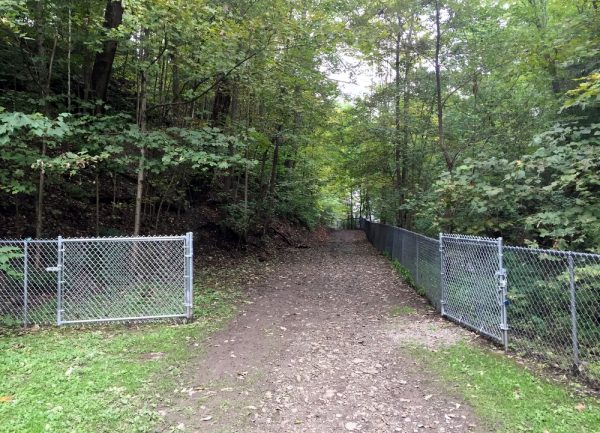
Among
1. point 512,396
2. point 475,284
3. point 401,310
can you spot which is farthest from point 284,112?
point 512,396

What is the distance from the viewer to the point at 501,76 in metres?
9.92

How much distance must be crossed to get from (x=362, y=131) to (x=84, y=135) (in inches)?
388

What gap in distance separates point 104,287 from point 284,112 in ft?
27.2

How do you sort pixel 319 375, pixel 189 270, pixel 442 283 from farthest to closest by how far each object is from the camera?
pixel 442 283, pixel 189 270, pixel 319 375

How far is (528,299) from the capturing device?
5.71 m

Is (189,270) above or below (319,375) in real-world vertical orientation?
above

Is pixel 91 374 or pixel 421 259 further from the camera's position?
pixel 421 259

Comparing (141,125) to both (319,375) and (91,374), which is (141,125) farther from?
(319,375)

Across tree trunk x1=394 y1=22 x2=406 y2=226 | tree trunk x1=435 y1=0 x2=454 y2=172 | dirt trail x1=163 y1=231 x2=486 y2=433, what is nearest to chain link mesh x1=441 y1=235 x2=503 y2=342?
dirt trail x1=163 y1=231 x2=486 y2=433

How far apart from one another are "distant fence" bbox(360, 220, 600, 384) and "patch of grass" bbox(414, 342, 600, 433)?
18.5 inches

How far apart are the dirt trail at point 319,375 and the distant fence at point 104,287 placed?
1.20 m

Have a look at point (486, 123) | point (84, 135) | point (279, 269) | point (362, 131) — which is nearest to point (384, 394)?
point (84, 135)

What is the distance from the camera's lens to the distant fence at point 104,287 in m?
6.07

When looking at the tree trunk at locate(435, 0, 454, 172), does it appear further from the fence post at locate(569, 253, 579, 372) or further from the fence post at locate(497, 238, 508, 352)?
the fence post at locate(569, 253, 579, 372)
